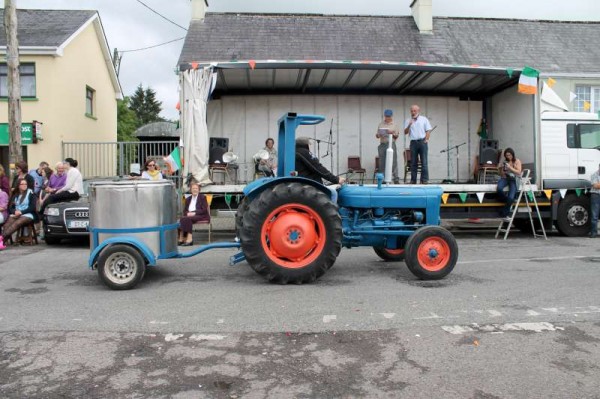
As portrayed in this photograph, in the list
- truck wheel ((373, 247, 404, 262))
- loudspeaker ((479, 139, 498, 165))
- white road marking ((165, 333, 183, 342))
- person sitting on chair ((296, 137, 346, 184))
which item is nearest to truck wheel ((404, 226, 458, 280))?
truck wheel ((373, 247, 404, 262))

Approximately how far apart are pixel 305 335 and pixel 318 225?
201cm

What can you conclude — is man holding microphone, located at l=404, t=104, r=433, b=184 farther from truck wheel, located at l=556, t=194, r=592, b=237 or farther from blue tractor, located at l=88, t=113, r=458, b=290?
blue tractor, located at l=88, t=113, r=458, b=290

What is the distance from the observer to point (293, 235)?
5.93 metres

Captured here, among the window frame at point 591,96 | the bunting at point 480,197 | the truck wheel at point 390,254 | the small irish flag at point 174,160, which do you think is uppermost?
the window frame at point 591,96

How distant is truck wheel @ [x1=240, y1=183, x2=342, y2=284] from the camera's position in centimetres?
591

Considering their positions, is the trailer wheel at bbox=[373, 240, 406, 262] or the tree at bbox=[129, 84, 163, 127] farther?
the tree at bbox=[129, 84, 163, 127]

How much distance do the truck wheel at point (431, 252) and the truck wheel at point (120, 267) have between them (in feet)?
10.4

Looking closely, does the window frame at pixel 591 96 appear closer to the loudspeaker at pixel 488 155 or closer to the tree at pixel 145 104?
the loudspeaker at pixel 488 155

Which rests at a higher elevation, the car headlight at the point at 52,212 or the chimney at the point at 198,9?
the chimney at the point at 198,9

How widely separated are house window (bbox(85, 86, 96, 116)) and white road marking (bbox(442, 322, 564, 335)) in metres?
19.8

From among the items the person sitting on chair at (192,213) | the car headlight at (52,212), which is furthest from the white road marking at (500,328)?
the car headlight at (52,212)

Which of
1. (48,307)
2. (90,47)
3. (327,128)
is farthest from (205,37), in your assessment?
(48,307)

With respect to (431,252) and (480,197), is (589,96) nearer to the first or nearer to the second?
(480,197)

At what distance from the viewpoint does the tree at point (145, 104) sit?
6731 cm
